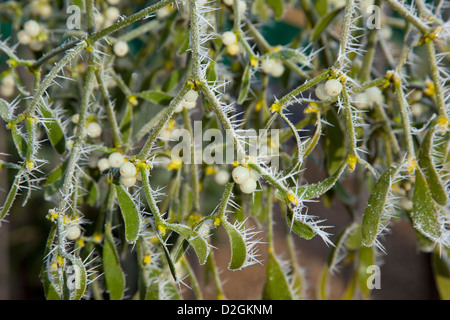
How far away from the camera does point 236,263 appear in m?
0.42

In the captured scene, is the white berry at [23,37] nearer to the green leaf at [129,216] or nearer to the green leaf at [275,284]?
the green leaf at [129,216]

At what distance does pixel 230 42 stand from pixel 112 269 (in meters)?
0.28

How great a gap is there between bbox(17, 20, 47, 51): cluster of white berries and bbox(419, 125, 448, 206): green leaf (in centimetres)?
49

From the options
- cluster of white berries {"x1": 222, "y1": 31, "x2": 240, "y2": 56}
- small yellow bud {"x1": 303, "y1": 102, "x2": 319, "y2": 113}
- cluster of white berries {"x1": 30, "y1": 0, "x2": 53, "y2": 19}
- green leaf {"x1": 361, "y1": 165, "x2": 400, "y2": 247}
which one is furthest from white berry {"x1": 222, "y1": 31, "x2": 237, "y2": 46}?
cluster of white berries {"x1": 30, "y1": 0, "x2": 53, "y2": 19}

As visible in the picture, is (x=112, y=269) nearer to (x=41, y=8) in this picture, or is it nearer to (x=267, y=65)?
(x=267, y=65)

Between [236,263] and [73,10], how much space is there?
0.37 meters

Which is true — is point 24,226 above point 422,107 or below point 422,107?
below

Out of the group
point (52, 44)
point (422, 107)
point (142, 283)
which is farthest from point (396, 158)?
point (52, 44)

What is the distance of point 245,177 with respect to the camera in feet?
1.35

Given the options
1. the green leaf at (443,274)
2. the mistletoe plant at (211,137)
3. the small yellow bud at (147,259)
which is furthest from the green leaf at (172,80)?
the green leaf at (443,274)

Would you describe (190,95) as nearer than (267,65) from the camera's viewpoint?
Yes

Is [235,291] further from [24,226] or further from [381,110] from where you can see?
[381,110]

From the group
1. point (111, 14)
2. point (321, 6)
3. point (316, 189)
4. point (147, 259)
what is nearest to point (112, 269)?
point (147, 259)

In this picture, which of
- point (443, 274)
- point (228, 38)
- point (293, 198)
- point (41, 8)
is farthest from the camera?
point (41, 8)
